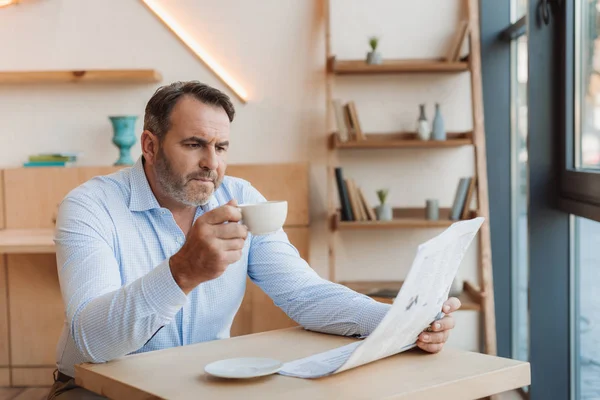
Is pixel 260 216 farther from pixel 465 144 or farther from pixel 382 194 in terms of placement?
pixel 465 144

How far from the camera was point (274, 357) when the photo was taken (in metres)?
1.67

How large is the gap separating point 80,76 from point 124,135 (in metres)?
0.39

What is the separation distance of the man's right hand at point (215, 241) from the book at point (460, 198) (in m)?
2.61

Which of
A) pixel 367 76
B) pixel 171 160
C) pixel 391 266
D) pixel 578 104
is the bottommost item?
pixel 391 266

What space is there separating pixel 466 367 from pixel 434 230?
2.79 metres

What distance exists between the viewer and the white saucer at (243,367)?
147 centimetres

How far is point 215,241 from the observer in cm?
153

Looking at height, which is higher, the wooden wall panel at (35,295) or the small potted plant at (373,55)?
the small potted plant at (373,55)

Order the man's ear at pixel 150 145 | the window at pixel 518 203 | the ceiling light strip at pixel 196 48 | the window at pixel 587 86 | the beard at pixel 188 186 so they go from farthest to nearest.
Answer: the ceiling light strip at pixel 196 48, the window at pixel 518 203, the window at pixel 587 86, the man's ear at pixel 150 145, the beard at pixel 188 186

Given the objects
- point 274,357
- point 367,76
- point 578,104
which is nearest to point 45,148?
point 367,76

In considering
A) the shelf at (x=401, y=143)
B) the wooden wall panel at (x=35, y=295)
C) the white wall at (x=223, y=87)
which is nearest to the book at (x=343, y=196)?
the shelf at (x=401, y=143)

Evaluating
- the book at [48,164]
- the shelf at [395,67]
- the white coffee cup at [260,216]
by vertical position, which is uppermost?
the shelf at [395,67]

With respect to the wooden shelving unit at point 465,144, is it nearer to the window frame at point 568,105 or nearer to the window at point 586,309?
the window at point 586,309

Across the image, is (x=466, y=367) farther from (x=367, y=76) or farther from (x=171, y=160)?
(x=367, y=76)
